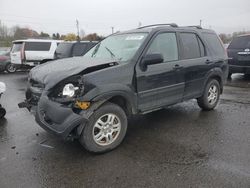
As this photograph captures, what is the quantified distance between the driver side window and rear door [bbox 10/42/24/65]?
1094 centimetres

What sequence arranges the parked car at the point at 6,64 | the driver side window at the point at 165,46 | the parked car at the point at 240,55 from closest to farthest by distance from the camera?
the driver side window at the point at 165,46 < the parked car at the point at 240,55 < the parked car at the point at 6,64

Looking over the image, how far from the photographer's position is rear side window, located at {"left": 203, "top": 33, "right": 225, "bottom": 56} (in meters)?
5.76

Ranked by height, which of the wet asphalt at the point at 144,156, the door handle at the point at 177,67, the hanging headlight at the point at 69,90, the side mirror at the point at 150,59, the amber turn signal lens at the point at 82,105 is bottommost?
the wet asphalt at the point at 144,156

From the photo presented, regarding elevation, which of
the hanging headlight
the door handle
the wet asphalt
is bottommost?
the wet asphalt

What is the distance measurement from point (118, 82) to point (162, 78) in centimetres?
101

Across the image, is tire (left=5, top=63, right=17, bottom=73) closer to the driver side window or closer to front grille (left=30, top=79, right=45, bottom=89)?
front grille (left=30, top=79, right=45, bottom=89)

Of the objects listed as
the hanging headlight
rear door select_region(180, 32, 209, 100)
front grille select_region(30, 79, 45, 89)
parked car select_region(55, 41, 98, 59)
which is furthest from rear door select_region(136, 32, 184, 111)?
parked car select_region(55, 41, 98, 59)

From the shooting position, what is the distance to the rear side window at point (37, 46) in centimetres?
1380

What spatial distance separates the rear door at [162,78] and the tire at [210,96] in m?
1.01

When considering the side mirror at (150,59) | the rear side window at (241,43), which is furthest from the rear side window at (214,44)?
the rear side window at (241,43)

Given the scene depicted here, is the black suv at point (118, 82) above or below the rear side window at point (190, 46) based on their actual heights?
below

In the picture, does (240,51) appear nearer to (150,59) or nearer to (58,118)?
(150,59)

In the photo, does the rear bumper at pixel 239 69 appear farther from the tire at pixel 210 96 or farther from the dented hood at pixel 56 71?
the dented hood at pixel 56 71

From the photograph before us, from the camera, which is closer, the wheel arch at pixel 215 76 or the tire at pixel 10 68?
the wheel arch at pixel 215 76
